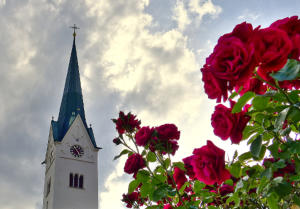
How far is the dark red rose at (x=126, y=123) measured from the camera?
1932mm

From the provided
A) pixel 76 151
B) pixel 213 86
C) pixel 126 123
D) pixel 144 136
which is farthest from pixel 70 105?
pixel 213 86

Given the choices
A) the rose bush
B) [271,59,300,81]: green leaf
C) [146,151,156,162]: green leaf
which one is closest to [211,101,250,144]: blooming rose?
the rose bush

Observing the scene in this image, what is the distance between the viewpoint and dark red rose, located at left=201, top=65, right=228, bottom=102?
961mm

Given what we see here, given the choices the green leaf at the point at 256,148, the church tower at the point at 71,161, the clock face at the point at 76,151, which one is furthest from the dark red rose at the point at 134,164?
the clock face at the point at 76,151

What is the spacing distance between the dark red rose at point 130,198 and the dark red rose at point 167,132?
1059mm

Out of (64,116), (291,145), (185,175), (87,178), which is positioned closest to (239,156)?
(291,145)

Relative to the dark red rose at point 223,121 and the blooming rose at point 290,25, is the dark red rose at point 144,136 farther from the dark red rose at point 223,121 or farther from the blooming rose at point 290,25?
the blooming rose at point 290,25

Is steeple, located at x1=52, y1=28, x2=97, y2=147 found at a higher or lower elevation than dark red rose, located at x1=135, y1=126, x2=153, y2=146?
higher

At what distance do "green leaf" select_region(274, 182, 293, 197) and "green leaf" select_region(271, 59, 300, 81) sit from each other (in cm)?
41

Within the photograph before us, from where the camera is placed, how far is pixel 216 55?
943 millimetres

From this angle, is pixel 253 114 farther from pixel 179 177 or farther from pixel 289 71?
pixel 179 177

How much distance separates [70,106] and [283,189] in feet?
100

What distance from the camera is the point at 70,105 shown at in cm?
3084

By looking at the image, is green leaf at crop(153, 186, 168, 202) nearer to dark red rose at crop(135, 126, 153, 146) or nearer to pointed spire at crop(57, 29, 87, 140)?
dark red rose at crop(135, 126, 153, 146)
